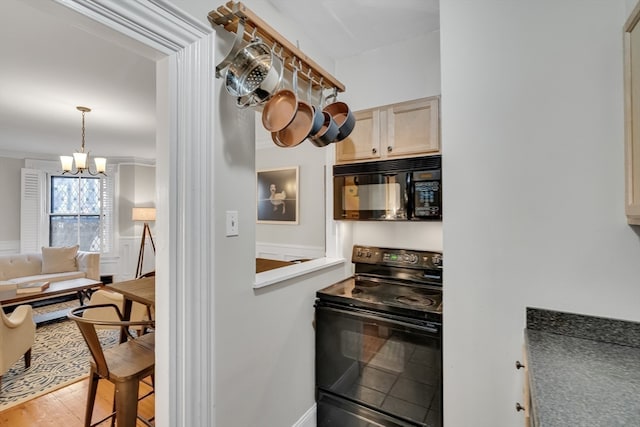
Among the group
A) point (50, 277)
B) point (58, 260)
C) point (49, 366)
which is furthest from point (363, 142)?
point (58, 260)

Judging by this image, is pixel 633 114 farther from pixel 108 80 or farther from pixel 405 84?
pixel 108 80

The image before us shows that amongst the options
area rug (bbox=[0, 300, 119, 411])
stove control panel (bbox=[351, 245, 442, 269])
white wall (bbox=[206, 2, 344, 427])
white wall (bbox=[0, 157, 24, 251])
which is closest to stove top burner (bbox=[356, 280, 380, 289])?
stove control panel (bbox=[351, 245, 442, 269])

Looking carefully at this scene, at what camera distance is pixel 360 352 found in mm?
1688

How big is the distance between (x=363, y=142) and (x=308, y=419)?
1.79 m

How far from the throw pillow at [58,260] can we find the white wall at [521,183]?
576 cm

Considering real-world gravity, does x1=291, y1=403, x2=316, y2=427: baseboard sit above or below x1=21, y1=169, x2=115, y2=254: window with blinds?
below

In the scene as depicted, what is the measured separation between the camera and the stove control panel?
6.28 ft

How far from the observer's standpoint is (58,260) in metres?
4.68

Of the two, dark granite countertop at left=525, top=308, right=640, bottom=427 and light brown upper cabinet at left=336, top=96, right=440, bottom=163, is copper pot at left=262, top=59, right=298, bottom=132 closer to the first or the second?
light brown upper cabinet at left=336, top=96, right=440, bottom=163

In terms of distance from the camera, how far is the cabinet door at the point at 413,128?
1.75 m

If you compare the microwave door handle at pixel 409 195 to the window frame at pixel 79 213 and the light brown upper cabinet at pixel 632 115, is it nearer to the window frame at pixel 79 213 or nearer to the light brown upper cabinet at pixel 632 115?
the light brown upper cabinet at pixel 632 115

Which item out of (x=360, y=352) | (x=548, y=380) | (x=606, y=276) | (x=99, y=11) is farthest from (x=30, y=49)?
(x=606, y=276)

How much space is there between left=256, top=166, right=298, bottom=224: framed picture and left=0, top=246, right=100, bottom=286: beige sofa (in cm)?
345

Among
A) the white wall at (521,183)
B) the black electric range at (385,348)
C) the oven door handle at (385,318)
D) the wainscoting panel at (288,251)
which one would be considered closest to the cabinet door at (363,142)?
the white wall at (521,183)
